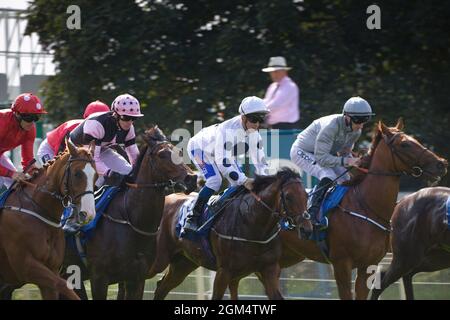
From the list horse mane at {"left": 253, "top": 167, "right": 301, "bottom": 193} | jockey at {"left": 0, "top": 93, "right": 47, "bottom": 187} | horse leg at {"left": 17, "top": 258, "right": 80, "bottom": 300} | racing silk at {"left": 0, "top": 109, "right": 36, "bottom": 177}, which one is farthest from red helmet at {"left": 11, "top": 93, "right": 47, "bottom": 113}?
horse mane at {"left": 253, "top": 167, "right": 301, "bottom": 193}

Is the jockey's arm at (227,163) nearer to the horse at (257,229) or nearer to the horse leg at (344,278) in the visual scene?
the horse at (257,229)

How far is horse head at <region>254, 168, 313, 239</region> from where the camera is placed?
922 cm

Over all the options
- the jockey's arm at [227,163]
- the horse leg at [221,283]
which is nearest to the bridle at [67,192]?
the jockey's arm at [227,163]

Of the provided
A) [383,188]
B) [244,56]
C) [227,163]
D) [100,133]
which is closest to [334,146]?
[383,188]

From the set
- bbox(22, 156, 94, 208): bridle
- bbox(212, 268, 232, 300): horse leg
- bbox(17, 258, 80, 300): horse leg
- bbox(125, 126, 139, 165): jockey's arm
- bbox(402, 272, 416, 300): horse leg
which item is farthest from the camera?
bbox(402, 272, 416, 300): horse leg

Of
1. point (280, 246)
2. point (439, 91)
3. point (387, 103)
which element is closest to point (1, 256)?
point (280, 246)

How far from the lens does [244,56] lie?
48.6 feet

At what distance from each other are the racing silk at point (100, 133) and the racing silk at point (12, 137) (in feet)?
1.62

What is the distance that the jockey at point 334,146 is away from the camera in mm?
10141

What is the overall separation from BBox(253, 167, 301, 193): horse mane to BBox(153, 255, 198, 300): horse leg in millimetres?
1581

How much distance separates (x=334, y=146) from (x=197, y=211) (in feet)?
4.49

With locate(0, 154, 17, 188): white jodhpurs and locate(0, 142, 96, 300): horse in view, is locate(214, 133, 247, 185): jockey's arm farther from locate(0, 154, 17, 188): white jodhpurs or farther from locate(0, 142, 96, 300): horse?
locate(0, 154, 17, 188): white jodhpurs
